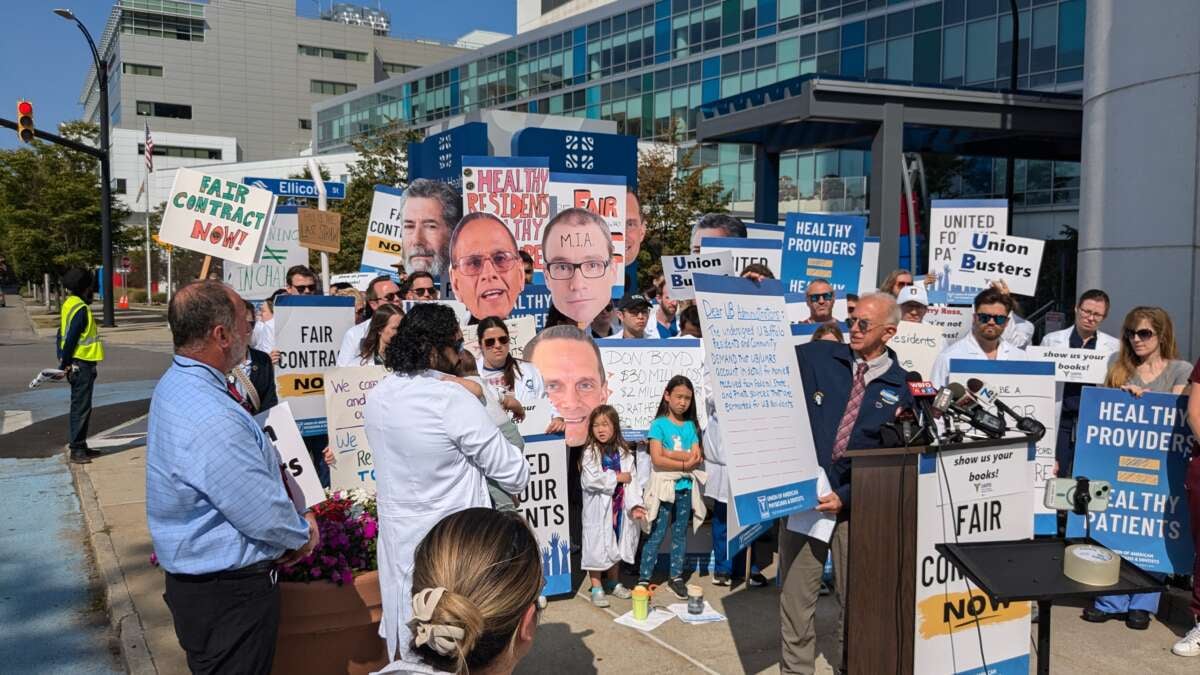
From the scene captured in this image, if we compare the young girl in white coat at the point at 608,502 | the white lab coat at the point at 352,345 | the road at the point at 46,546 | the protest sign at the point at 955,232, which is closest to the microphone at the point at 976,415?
the young girl in white coat at the point at 608,502

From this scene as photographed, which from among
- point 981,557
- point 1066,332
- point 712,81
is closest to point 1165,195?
point 1066,332

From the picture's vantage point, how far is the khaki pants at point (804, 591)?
4742 mm

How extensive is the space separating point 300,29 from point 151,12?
45.9ft

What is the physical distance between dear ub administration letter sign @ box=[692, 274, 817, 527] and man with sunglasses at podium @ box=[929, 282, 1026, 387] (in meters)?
2.82

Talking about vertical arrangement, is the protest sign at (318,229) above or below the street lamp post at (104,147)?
below

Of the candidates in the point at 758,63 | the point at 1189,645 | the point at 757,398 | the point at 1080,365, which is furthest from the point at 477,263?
the point at 758,63

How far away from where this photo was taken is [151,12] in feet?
287

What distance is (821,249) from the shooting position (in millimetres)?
10273

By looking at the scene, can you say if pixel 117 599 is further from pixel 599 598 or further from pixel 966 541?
pixel 966 541

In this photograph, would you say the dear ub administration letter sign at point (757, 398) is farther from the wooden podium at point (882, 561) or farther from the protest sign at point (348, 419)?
the protest sign at point (348, 419)

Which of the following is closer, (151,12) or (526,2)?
(526,2)

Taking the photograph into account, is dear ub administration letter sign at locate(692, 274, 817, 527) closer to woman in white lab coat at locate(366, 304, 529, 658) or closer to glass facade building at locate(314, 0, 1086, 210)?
woman in white lab coat at locate(366, 304, 529, 658)

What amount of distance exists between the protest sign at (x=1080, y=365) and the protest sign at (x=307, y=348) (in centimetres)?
597

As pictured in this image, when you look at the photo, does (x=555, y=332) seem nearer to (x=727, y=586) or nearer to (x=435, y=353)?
(x=727, y=586)
